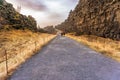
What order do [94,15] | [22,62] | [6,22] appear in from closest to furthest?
[22,62] < [94,15] < [6,22]

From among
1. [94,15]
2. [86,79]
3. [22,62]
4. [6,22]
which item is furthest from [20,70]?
[6,22]

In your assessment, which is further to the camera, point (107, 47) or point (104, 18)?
point (104, 18)

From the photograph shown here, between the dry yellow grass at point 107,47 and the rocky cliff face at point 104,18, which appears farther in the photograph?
the rocky cliff face at point 104,18

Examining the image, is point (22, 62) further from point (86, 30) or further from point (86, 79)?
point (86, 30)

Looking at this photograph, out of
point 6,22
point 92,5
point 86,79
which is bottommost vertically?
point 86,79

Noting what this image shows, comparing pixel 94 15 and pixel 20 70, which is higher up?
pixel 94 15

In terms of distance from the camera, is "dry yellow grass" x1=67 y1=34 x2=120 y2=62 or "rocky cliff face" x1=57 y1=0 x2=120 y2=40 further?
"rocky cliff face" x1=57 y1=0 x2=120 y2=40

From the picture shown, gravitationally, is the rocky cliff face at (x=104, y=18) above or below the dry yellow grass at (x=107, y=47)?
above

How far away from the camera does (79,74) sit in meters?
13.5

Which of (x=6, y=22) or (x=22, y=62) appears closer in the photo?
(x=22, y=62)

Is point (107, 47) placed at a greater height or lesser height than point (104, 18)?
lesser

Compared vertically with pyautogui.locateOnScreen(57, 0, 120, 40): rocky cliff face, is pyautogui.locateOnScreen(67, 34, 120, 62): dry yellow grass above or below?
below

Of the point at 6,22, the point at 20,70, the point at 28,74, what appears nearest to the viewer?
the point at 28,74

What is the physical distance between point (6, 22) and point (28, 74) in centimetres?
8687
